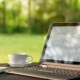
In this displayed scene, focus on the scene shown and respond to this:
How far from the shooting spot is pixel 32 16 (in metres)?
2.46

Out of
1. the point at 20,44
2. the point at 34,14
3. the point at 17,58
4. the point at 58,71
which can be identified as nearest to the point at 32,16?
the point at 34,14

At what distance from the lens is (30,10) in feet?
7.93

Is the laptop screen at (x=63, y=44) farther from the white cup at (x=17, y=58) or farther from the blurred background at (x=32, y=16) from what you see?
the blurred background at (x=32, y=16)

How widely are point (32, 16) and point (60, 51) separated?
1.19 meters

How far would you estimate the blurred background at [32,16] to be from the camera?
2434 mm

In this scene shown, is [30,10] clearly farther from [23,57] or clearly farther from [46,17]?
[23,57]

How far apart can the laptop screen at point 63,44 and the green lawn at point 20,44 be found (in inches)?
45.9

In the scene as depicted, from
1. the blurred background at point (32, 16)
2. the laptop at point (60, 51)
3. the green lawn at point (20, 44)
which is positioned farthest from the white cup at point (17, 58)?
the green lawn at point (20, 44)

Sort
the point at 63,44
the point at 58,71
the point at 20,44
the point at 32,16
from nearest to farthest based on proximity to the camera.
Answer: the point at 58,71, the point at 63,44, the point at 32,16, the point at 20,44

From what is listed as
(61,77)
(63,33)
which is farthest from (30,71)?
(63,33)

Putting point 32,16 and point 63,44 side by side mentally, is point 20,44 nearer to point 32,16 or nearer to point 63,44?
point 32,16

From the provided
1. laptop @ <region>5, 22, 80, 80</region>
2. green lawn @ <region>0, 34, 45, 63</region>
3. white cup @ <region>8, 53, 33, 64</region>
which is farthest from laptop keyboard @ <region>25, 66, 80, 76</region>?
green lawn @ <region>0, 34, 45, 63</region>

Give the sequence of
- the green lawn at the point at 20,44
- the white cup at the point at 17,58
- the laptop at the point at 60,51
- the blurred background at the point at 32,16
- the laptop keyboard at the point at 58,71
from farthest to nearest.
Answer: the green lawn at the point at 20,44, the blurred background at the point at 32,16, the white cup at the point at 17,58, the laptop at the point at 60,51, the laptop keyboard at the point at 58,71

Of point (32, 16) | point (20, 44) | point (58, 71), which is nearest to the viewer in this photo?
point (58, 71)
